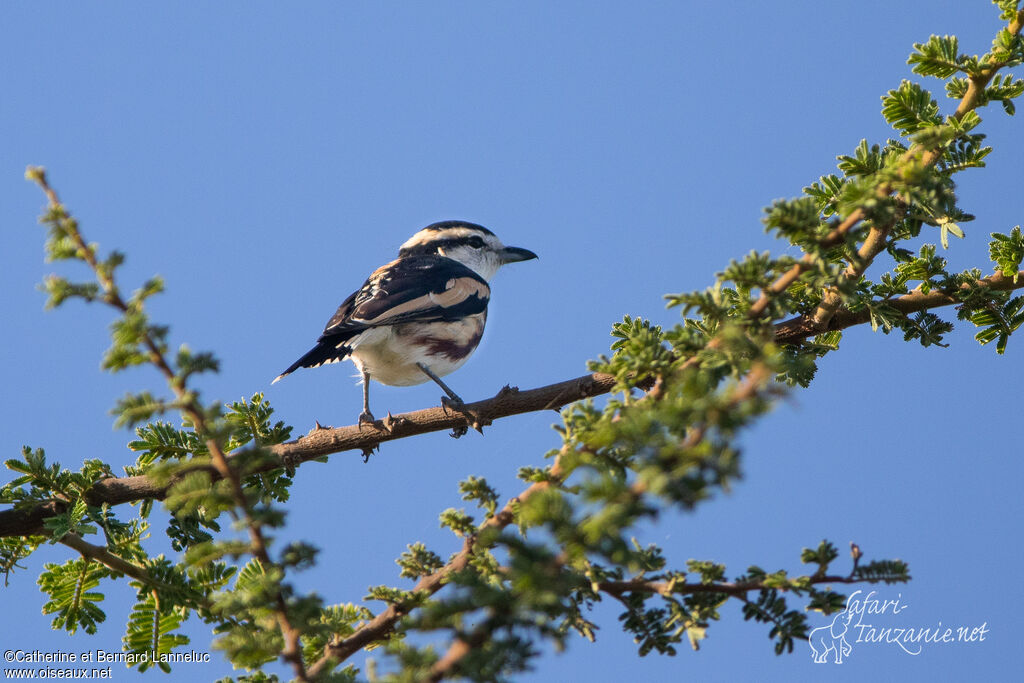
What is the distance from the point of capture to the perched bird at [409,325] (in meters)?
7.11

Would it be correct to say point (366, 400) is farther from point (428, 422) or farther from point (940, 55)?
point (940, 55)

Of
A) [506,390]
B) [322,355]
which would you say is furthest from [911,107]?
[322,355]

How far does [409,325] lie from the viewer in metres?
7.69

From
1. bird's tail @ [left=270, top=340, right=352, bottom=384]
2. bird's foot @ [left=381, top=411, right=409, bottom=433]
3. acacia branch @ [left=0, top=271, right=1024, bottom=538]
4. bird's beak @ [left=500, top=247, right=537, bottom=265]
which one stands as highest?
bird's beak @ [left=500, top=247, right=537, bottom=265]

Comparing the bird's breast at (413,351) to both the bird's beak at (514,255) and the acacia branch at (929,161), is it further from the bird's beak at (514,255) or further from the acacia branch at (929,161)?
the acacia branch at (929,161)

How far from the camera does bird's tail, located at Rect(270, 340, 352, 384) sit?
651 cm

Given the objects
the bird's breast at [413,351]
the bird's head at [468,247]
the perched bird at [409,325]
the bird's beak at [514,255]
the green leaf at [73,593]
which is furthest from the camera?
the bird's beak at [514,255]

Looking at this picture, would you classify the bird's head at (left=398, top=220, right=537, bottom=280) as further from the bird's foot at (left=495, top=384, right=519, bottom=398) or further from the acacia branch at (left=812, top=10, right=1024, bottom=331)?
the acacia branch at (left=812, top=10, right=1024, bottom=331)

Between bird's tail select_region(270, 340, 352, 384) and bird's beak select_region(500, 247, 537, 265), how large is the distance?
12.6 feet

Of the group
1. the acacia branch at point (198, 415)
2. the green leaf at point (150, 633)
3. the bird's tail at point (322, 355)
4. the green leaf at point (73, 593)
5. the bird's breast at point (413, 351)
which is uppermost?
the bird's breast at point (413, 351)

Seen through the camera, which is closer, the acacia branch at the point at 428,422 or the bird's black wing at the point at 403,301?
the acacia branch at the point at 428,422

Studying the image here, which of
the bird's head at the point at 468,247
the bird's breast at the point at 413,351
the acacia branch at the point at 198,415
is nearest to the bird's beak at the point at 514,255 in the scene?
the bird's head at the point at 468,247

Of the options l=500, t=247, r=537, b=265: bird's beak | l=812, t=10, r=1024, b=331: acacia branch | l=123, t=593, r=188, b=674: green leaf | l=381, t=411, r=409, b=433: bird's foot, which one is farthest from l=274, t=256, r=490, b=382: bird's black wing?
l=812, t=10, r=1024, b=331: acacia branch

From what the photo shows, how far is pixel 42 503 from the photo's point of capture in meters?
5.12
